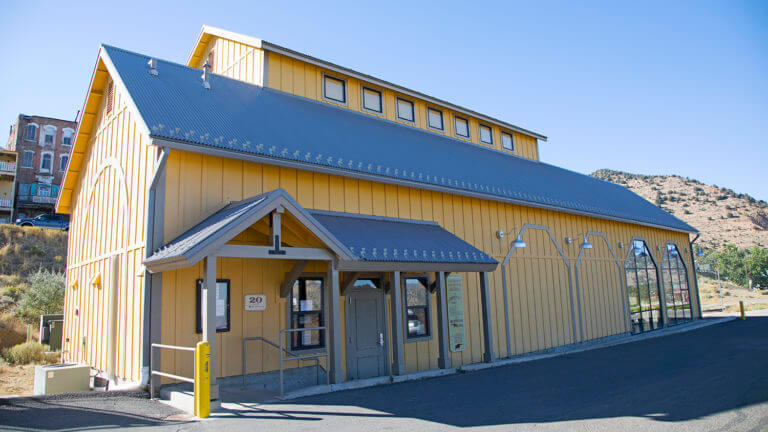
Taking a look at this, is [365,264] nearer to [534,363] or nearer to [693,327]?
[534,363]

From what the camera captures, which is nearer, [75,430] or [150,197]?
[75,430]

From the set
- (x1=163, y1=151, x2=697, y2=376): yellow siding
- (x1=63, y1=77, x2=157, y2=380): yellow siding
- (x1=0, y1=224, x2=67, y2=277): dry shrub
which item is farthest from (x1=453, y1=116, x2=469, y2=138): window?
(x1=0, y1=224, x2=67, y2=277): dry shrub

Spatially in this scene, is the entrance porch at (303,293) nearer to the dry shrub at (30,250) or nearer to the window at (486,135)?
the window at (486,135)

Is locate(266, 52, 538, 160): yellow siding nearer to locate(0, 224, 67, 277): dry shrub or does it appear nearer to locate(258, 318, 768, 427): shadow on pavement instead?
locate(258, 318, 768, 427): shadow on pavement

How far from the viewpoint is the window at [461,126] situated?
754 inches

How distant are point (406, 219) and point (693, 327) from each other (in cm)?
1745

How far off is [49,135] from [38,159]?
2.22 meters

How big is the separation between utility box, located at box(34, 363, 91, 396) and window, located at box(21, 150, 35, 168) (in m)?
39.2

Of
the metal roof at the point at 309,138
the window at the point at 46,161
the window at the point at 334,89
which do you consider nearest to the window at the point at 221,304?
the metal roof at the point at 309,138

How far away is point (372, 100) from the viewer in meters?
16.6

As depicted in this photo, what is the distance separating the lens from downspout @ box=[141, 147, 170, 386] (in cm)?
889

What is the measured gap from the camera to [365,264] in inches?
396

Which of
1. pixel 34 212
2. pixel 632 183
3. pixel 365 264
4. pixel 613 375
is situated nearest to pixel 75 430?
pixel 365 264

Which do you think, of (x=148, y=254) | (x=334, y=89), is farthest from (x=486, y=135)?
(x=148, y=254)
